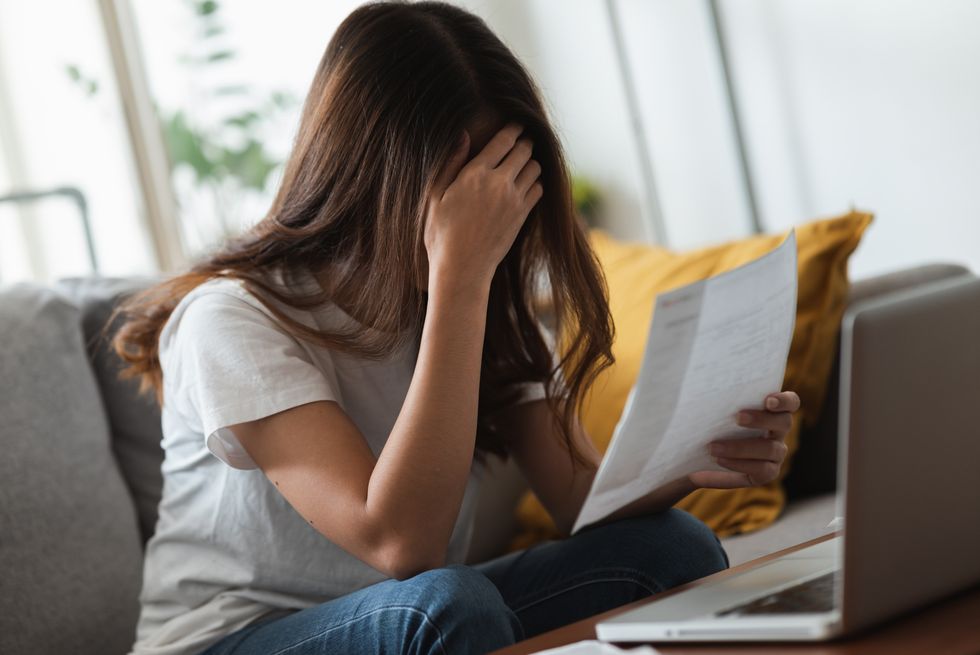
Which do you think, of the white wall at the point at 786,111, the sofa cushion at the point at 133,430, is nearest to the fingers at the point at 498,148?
the sofa cushion at the point at 133,430

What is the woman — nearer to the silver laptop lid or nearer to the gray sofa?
the gray sofa

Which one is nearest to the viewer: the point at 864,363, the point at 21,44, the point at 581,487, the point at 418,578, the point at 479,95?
the point at 864,363

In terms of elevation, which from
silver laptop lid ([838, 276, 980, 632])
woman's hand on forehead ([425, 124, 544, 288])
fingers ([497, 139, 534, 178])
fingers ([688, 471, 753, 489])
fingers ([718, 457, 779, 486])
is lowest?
fingers ([688, 471, 753, 489])

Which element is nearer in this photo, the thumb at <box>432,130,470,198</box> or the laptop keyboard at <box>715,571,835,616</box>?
the laptop keyboard at <box>715,571,835,616</box>

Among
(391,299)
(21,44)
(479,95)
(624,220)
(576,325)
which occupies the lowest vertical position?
(624,220)

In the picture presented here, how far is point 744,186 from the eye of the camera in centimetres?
272

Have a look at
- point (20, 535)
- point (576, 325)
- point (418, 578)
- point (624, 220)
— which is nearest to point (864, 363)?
point (418, 578)

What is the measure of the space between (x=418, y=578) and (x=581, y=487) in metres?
0.36

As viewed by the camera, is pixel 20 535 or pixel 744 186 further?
pixel 744 186

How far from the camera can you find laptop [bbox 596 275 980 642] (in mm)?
593

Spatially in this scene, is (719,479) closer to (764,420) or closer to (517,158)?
(764,420)

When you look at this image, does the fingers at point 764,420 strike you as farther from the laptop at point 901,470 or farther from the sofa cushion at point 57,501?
the sofa cushion at point 57,501

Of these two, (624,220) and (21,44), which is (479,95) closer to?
(624,220)

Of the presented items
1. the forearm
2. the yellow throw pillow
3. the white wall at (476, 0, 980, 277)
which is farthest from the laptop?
the white wall at (476, 0, 980, 277)
